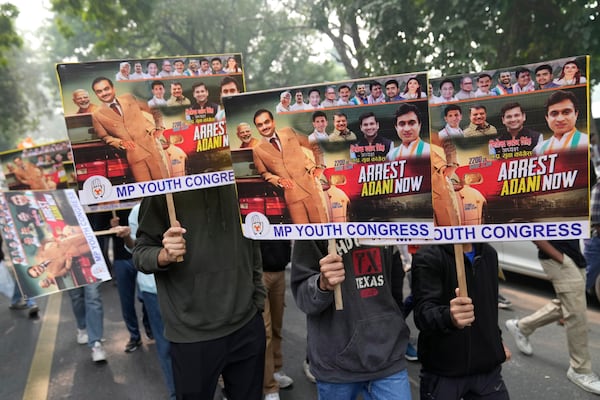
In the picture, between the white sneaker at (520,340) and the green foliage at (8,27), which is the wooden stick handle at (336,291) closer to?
the white sneaker at (520,340)

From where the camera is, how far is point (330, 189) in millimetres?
2062

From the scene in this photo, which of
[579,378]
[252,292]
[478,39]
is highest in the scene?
[478,39]

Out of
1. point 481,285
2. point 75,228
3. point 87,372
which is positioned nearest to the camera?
point 481,285

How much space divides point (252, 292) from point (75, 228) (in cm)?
159

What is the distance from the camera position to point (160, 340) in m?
3.52

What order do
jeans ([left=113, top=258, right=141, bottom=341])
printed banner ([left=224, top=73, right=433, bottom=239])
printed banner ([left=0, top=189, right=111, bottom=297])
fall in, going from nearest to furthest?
1. printed banner ([left=224, top=73, right=433, bottom=239])
2. printed banner ([left=0, top=189, right=111, bottom=297])
3. jeans ([left=113, top=258, right=141, bottom=341])

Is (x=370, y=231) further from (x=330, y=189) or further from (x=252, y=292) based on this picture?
(x=252, y=292)

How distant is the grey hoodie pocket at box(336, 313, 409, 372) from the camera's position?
2213 millimetres

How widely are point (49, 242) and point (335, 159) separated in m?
2.43

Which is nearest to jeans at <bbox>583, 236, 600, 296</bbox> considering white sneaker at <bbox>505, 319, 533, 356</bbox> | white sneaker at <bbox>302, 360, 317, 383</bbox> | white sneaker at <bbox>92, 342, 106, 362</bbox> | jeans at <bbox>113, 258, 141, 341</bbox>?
white sneaker at <bbox>505, 319, 533, 356</bbox>

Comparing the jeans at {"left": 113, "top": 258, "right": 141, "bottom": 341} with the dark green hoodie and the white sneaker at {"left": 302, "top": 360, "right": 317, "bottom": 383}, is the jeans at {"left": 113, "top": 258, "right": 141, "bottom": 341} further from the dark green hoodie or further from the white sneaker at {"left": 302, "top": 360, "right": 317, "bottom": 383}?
the dark green hoodie

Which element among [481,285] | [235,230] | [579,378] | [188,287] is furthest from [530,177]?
[579,378]

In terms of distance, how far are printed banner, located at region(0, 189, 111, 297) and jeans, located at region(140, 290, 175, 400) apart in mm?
591

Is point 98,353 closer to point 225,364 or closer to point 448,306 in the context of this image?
point 225,364
